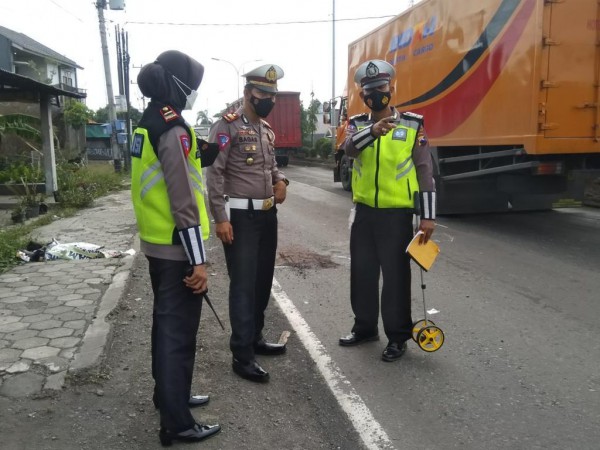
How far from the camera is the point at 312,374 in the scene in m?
3.77

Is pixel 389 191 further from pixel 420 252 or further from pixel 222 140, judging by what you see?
pixel 222 140

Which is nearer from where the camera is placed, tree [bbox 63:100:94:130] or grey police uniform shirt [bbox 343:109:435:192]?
grey police uniform shirt [bbox 343:109:435:192]

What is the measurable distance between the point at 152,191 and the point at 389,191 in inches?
70.5

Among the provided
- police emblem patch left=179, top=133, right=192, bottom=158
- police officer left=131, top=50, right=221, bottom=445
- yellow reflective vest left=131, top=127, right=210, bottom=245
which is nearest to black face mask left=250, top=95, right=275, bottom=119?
police officer left=131, top=50, right=221, bottom=445

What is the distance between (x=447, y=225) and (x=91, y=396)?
7.32 metres

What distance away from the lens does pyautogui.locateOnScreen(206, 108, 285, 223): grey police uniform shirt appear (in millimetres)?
3570

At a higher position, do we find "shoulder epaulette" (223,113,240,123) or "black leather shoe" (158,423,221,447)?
"shoulder epaulette" (223,113,240,123)

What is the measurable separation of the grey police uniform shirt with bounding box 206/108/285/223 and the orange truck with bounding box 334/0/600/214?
4.98 m

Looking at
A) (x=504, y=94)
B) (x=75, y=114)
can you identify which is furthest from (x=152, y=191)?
(x=75, y=114)

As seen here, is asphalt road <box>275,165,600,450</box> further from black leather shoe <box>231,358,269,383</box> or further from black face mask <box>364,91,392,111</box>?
black face mask <box>364,91,392,111</box>

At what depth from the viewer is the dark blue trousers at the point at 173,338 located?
2826 mm

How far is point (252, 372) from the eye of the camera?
3.66 m

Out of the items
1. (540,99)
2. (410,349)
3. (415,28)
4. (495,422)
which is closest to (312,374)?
(410,349)

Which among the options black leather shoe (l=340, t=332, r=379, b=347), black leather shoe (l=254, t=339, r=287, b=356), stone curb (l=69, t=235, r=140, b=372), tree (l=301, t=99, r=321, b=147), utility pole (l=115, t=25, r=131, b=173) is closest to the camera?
stone curb (l=69, t=235, r=140, b=372)
